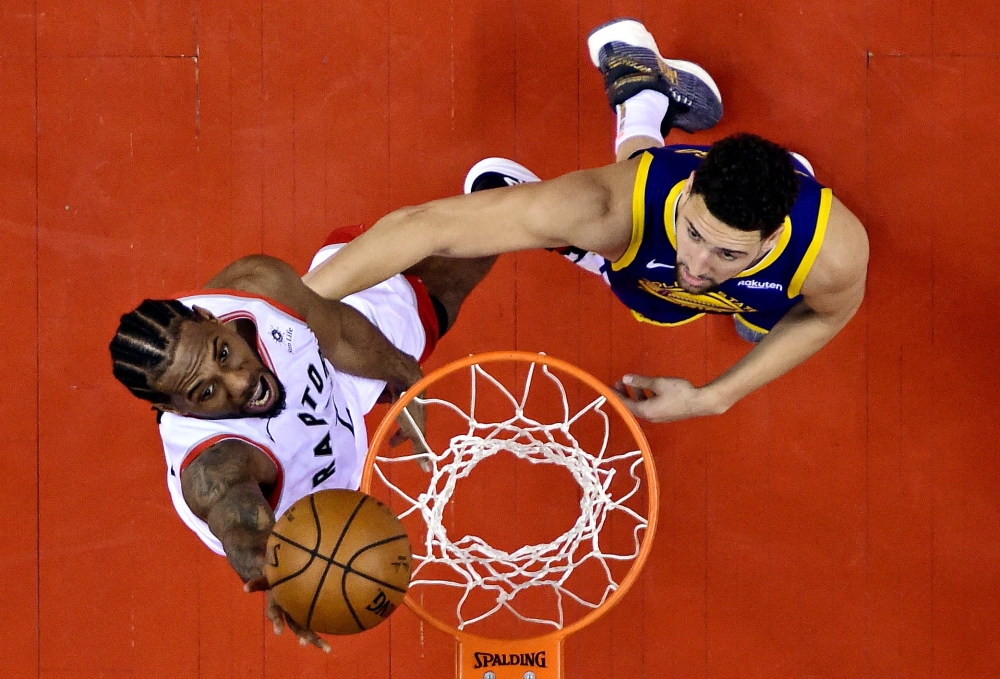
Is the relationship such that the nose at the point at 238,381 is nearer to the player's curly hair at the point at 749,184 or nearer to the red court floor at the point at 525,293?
the player's curly hair at the point at 749,184

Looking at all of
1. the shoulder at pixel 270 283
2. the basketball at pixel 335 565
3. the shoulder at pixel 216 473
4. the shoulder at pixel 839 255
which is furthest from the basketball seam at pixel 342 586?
the shoulder at pixel 839 255

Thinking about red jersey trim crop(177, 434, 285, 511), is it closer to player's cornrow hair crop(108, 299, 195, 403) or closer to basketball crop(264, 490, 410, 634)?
player's cornrow hair crop(108, 299, 195, 403)

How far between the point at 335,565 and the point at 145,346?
62 cm

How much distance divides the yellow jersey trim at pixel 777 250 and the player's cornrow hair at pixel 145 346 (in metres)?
1.28

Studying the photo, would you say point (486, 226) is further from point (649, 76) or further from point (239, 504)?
point (649, 76)

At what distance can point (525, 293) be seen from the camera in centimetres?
312

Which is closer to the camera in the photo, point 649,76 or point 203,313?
point 203,313

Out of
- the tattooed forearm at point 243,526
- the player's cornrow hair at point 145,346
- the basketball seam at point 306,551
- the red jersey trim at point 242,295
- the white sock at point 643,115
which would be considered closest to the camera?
the basketball seam at point 306,551

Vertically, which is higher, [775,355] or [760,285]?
[760,285]

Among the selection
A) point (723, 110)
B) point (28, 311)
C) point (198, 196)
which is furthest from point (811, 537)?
point (28, 311)

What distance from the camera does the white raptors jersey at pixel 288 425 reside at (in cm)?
190

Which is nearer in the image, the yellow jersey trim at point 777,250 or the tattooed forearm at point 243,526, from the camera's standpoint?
the tattooed forearm at point 243,526

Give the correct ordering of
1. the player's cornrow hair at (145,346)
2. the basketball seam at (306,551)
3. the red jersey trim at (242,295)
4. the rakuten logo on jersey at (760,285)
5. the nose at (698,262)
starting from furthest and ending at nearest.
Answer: the rakuten logo on jersey at (760,285) → the red jersey trim at (242,295) → the nose at (698,262) → the player's cornrow hair at (145,346) → the basketball seam at (306,551)

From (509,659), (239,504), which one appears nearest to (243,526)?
(239,504)
